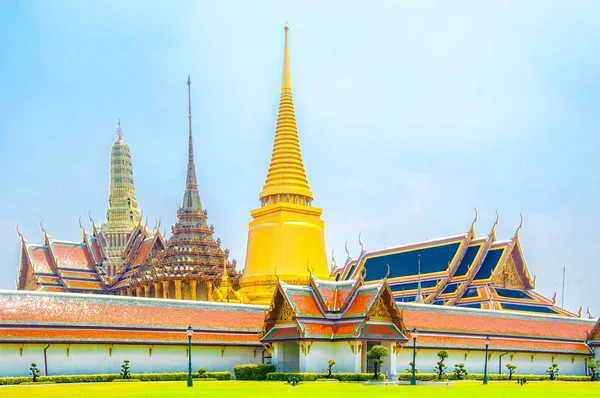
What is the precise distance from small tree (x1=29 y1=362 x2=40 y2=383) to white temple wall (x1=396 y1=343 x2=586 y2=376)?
12.6m

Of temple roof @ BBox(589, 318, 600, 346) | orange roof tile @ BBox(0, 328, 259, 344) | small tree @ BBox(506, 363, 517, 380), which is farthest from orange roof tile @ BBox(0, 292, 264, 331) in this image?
temple roof @ BBox(589, 318, 600, 346)

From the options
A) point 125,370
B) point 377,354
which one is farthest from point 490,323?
point 125,370

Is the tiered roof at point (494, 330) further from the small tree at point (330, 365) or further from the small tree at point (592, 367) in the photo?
the small tree at point (330, 365)

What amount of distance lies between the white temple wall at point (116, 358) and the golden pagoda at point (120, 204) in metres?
30.1

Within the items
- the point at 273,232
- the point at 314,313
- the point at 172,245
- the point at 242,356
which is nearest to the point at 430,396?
the point at 314,313

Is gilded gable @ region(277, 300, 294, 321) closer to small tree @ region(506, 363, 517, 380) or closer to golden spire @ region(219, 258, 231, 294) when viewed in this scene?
small tree @ region(506, 363, 517, 380)

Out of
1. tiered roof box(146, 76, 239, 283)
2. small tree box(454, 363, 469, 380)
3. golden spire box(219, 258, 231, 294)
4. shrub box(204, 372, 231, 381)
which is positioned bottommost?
small tree box(454, 363, 469, 380)

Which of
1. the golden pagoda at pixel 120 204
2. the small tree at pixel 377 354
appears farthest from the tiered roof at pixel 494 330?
the golden pagoda at pixel 120 204

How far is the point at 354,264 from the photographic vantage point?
5100 cm

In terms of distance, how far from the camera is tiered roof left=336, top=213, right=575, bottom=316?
4197 cm

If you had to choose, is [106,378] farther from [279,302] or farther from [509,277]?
[509,277]

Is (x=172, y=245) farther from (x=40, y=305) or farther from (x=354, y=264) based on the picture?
(x=40, y=305)

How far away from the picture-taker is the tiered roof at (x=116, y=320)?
1035 inches

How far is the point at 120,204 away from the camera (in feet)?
199
